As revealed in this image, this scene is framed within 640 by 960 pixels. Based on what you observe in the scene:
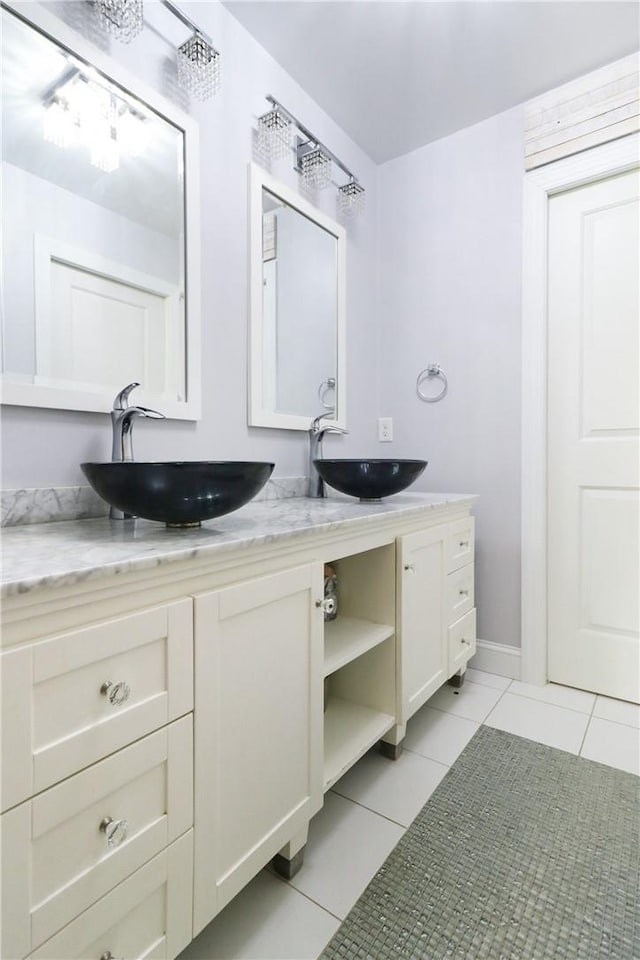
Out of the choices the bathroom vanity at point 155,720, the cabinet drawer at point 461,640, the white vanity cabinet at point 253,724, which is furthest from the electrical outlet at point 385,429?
the white vanity cabinet at point 253,724

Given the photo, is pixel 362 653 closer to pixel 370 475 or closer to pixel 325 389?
pixel 370 475

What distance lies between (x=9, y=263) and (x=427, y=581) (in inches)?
54.9

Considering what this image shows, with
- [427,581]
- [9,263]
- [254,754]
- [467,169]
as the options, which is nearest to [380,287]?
[467,169]

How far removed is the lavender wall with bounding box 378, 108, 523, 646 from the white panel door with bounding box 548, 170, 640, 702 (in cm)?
16

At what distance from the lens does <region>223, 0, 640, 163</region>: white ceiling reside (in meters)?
1.51

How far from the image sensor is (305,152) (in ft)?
5.82

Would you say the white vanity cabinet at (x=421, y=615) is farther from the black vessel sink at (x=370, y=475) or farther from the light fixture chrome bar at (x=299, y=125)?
the light fixture chrome bar at (x=299, y=125)

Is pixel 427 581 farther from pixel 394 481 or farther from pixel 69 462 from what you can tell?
pixel 69 462

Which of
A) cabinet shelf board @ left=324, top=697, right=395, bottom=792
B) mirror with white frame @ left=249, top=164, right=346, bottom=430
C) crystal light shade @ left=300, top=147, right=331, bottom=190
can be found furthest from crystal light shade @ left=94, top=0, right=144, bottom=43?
cabinet shelf board @ left=324, top=697, right=395, bottom=792

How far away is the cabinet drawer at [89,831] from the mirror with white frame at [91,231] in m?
0.77

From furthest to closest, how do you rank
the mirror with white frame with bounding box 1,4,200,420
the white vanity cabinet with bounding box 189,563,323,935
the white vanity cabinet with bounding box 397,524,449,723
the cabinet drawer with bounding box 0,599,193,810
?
the white vanity cabinet with bounding box 397,524,449,723 < the mirror with white frame with bounding box 1,4,200,420 < the white vanity cabinet with bounding box 189,563,323,935 < the cabinet drawer with bounding box 0,599,193,810

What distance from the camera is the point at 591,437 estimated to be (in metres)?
1.86

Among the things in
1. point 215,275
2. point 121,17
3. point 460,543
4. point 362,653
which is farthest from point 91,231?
point 460,543

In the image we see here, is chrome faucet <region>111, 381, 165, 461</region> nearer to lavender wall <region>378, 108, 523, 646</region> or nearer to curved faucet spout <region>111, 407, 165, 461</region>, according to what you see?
curved faucet spout <region>111, 407, 165, 461</region>
